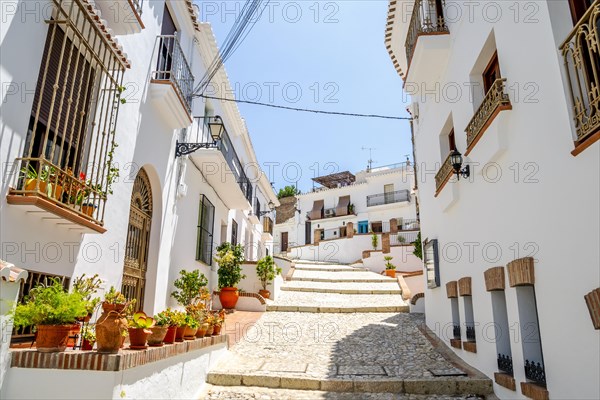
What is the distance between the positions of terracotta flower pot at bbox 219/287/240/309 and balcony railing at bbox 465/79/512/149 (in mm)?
7630

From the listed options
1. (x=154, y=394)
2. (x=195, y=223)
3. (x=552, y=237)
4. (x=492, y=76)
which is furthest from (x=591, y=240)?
(x=195, y=223)

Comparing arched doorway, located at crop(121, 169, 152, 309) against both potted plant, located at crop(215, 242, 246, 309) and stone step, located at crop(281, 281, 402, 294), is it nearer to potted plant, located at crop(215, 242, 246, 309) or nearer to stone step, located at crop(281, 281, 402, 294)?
potted plant, located at crop(215, 242, 246, 309)

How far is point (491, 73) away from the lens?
583 centimetres

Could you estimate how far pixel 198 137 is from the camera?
10.8 m

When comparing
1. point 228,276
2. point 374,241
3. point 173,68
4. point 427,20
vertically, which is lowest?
point 228,276

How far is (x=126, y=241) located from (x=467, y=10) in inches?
237

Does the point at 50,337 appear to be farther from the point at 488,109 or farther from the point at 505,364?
the point at 488,109

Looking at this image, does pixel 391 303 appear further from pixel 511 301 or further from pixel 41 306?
pixel 41 306

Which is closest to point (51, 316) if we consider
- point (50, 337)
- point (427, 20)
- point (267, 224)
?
point (50, 337)

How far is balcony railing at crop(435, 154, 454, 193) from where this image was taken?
6807 mm

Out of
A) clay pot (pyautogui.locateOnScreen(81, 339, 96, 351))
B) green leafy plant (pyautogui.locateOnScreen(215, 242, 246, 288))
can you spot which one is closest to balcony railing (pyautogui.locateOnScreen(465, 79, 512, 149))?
clay pot (pyautogui.locateOnScreen(81, 339, 96, 351))

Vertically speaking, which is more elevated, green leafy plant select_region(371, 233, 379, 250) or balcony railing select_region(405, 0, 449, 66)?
balcony railing select_region(405, 0, 449, 66)

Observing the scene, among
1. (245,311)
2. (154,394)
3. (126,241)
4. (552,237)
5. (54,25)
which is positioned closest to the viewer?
(552,237)

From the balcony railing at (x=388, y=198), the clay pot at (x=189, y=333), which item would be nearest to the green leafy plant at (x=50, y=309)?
the clay pot at (x=189, y=333)
